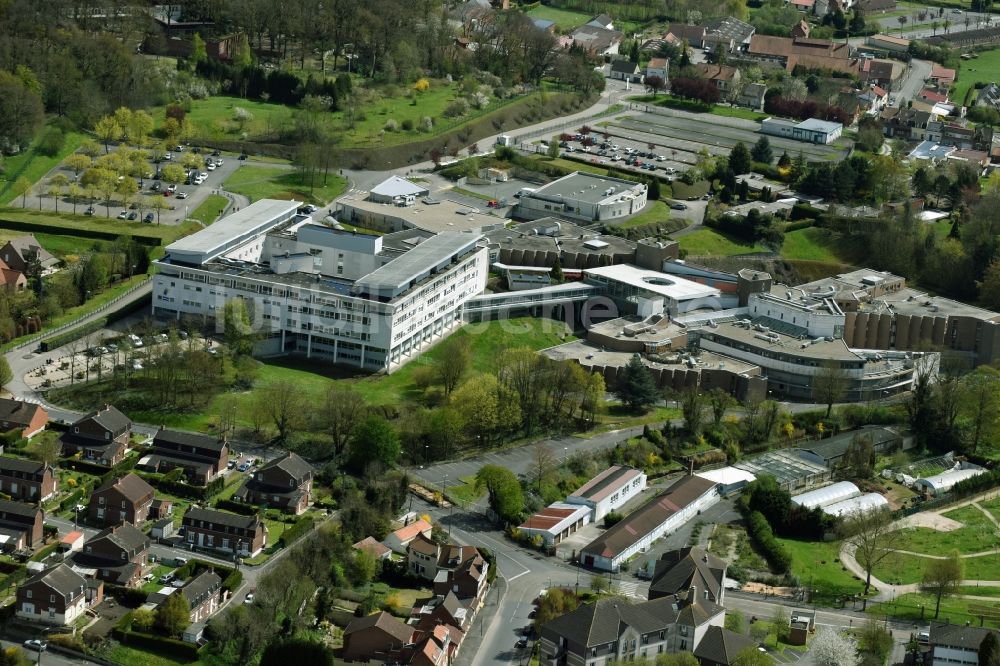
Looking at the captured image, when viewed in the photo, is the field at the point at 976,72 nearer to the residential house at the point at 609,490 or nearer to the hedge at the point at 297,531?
the residential house at the point at 609,490

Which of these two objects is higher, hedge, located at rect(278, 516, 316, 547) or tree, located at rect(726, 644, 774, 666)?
tree, located at rect(726, 644, 774, 666)

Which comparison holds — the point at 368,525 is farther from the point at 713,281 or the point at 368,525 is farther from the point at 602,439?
the point at 713,281

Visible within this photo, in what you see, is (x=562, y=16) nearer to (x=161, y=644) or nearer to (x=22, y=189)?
(x=22, y=189)

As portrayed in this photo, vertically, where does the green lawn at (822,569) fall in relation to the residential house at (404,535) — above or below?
below

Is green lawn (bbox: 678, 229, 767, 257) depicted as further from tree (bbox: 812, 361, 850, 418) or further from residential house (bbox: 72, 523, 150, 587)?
residential house (bbox: 72, 523, 150, 587)

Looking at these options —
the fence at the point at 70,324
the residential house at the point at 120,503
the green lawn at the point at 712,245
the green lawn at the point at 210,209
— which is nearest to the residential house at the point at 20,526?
the residential house at the point at 120,503

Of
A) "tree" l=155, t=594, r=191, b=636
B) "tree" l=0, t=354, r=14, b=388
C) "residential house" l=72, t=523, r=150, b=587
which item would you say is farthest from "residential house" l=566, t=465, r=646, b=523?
"tree" l=0, t=354, r=14, b=388
